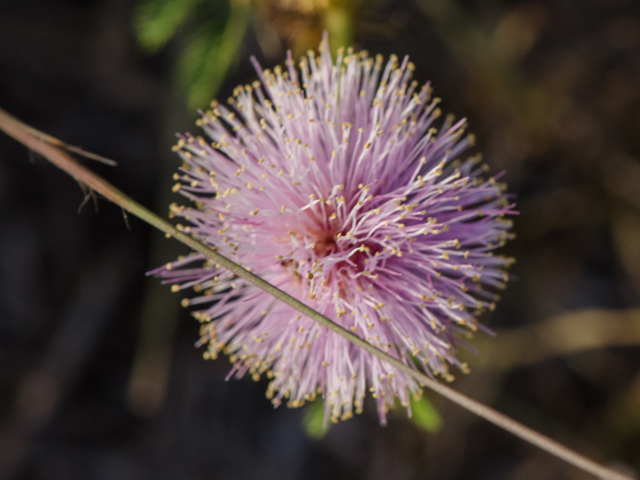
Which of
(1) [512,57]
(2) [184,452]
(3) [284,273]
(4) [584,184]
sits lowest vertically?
(2) [184,452]

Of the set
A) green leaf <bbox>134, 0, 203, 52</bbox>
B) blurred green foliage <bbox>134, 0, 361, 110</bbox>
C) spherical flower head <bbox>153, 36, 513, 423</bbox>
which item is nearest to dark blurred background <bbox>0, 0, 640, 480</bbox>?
blurred green foliage <bbox>134, 0, 361, 110</bbox>

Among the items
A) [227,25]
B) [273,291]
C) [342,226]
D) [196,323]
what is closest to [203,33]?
[227,25]

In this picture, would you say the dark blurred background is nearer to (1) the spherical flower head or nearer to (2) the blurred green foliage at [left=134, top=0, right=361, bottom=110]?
(2) the blurred green foliage at [left=134, top=0, right=361, bottom=110]

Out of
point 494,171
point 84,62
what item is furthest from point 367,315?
point 84,62

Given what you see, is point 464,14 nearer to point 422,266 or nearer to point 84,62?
point 422,266

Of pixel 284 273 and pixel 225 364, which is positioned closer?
pixel 284 273

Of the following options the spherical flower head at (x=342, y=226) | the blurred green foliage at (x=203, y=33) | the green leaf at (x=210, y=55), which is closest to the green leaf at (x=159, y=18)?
the blurred green foliage at (x=203, y=33)

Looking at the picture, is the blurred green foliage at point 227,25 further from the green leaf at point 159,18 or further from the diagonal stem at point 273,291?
the diagonal stem at point 273,291
